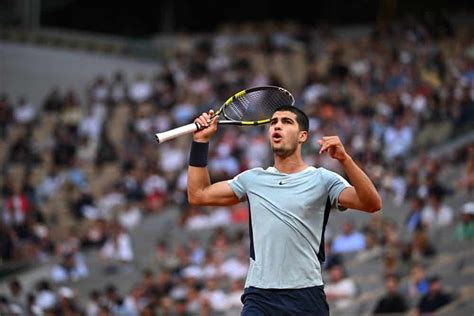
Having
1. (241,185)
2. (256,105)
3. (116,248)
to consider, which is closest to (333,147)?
(241,185)

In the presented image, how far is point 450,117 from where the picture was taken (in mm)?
20422

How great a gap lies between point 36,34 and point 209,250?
1255 cm

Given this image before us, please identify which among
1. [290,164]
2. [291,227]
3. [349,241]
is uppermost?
[290,164]

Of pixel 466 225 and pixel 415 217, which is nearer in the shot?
pixel 466 225

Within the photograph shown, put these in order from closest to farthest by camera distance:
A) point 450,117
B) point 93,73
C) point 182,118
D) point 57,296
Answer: point 57,296
point 450,117
point 182,118
point 93,73

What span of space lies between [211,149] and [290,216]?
15.3m

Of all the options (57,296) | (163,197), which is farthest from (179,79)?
(57,296)

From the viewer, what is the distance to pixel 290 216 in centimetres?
708

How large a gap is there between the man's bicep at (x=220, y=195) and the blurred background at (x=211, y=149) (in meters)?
5.88

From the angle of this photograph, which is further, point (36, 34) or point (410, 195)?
point (36, 34)

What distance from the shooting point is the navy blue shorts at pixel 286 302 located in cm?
700

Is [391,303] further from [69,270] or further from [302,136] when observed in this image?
[302,136]

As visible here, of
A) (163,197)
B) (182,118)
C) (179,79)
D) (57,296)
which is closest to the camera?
(57,296)

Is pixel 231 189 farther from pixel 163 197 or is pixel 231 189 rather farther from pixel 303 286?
pixel 163 197
